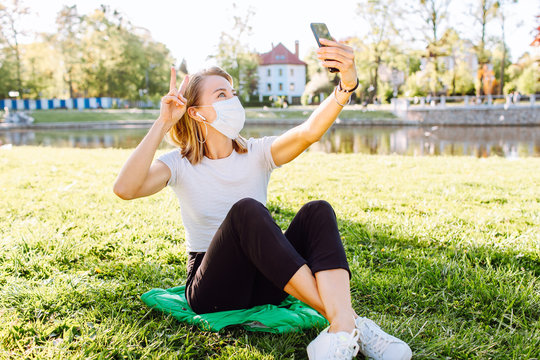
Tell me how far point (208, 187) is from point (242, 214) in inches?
17.3

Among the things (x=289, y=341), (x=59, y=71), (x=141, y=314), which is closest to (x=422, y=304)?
(x=289, y=341)

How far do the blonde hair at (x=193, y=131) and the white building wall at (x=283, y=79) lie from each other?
63.0 meters

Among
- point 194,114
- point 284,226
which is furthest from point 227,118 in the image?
point 284,226

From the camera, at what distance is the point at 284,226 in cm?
403

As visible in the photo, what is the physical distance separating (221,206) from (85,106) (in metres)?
48.4

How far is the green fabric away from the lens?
219 cm

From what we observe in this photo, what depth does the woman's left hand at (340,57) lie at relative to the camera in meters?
2.22

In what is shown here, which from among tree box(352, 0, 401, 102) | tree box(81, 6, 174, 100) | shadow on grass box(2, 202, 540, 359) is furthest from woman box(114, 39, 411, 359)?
tree box(81, 6, 174, 100)

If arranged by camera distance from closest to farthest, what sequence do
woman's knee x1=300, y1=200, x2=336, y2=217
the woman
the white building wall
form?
1. the woman
2. woman's knee x1=300, y1=200, x2=336, y2=217
3. the white building wall

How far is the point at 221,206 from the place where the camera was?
2396mm

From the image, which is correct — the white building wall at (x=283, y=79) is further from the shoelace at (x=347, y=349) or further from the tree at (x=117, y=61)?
the shoelace at (x=347, y=349)

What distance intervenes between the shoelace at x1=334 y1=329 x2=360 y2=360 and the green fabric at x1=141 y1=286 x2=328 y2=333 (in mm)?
414

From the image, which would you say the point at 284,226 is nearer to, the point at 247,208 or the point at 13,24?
the point at 247,208

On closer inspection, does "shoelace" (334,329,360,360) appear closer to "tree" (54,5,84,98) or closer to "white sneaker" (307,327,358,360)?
"white sneaker" (307,327,358,360)
